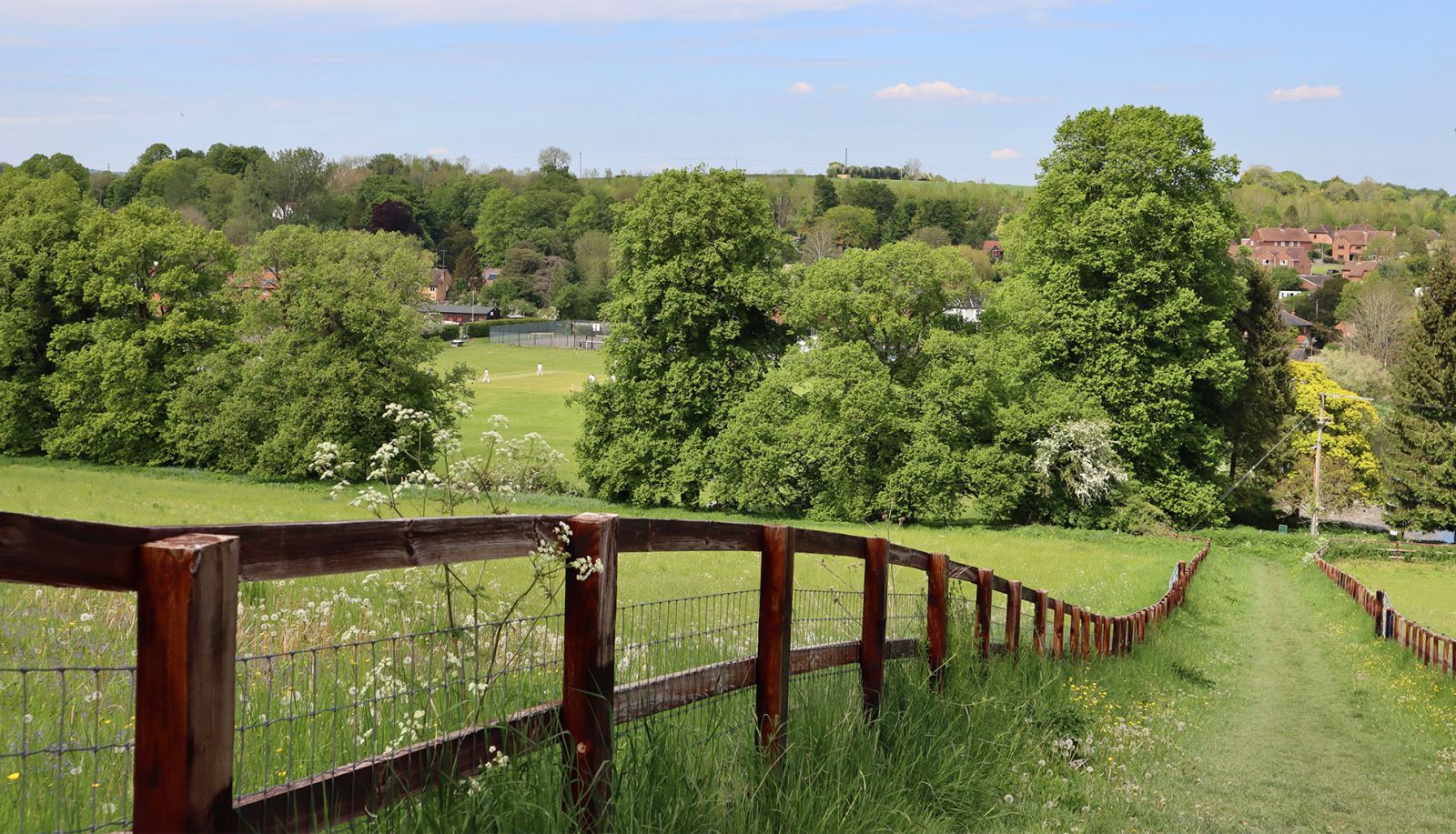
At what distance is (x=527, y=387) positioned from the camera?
332 ft

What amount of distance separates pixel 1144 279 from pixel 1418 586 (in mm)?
14306

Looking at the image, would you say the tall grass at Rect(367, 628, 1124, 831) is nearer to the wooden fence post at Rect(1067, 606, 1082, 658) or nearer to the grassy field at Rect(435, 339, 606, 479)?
the wooden fence post at Rect(1067, 606, 1082, 658)

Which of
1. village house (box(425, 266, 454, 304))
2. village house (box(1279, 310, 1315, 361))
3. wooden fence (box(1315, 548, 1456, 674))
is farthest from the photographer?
village house (box(425, 266, 454, 304))

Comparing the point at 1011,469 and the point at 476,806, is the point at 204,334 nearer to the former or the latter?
the point at 1011,469

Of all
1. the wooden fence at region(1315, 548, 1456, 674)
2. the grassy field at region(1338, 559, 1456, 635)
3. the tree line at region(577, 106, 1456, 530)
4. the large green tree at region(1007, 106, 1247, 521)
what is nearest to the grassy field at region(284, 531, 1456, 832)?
the wooden fence at region(1315, 548, 1456, 674)

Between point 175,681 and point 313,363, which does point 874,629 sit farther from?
point 313,363

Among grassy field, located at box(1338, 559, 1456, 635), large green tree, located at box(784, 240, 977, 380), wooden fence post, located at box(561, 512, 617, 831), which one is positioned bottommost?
grassy field, located at box(1338, 559, 1456, 635)

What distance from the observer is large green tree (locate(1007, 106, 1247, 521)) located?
151 ft

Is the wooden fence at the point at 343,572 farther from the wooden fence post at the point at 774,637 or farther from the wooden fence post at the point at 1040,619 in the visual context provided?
the wooden fence post at the point at 1040,619

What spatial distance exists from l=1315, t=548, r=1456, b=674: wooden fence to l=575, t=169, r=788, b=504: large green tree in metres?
25.7

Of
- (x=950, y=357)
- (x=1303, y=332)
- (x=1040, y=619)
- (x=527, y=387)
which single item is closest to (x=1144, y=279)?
(x=950, y=357)

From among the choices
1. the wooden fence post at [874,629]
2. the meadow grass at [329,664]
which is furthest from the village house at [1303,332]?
the wooden fence post at [874,629]

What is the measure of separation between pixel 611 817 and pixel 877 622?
2681 millimetres

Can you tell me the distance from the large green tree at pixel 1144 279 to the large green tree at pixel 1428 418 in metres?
13.3
